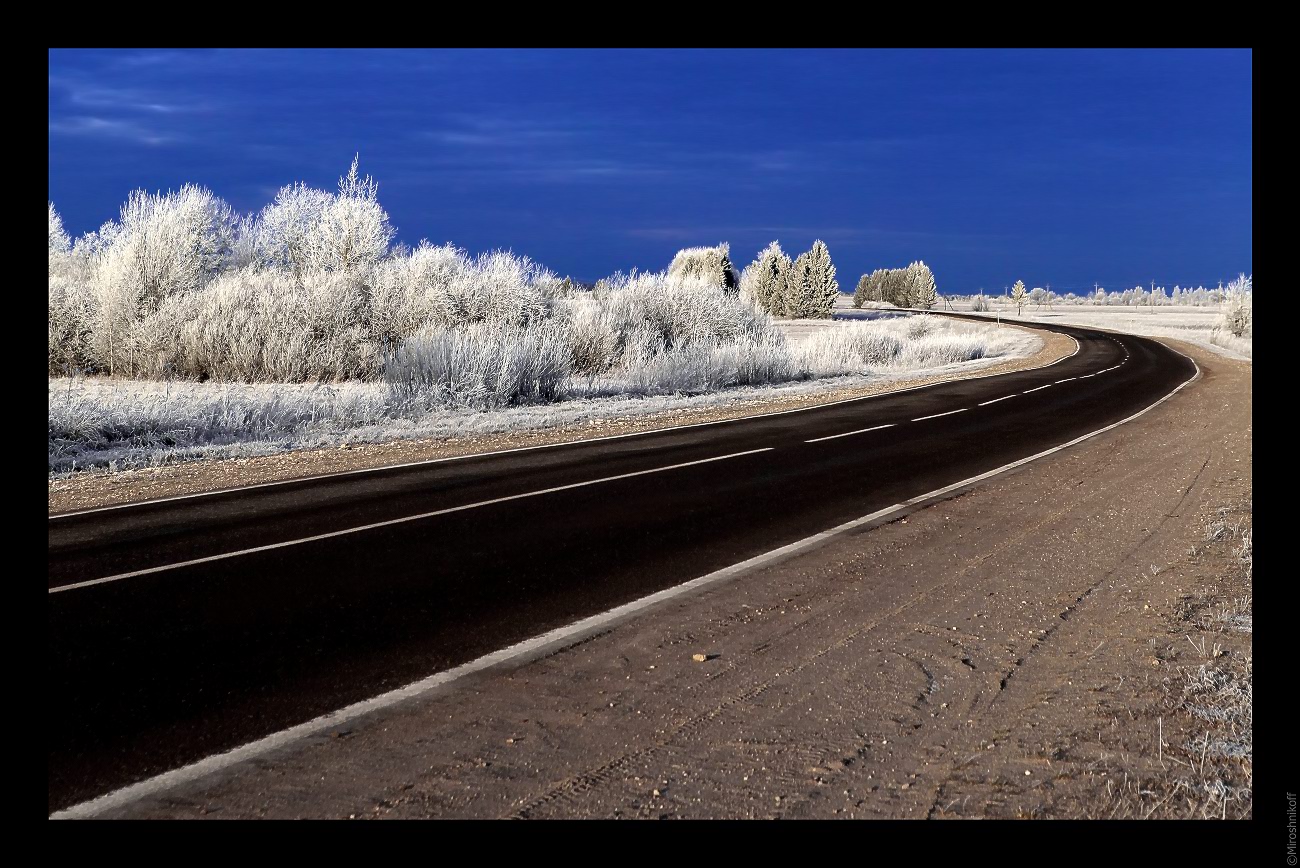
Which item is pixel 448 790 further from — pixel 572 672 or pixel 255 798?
pixel 572 672

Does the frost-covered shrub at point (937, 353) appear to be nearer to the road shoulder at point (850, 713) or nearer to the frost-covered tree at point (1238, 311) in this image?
the frost-covered tree at point (1238, 311)

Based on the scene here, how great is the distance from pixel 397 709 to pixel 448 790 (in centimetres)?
86

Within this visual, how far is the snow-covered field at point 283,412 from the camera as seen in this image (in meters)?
12.8

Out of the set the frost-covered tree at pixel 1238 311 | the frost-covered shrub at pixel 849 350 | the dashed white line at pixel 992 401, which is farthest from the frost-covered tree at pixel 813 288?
the dashed white line at pixel 992 401

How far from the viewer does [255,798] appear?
11.2 feet

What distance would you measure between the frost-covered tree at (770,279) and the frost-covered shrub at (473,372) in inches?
2651

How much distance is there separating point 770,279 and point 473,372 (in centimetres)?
7195

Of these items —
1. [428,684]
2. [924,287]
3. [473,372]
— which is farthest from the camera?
[924,287]

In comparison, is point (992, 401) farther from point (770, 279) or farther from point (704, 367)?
point (770, 279)

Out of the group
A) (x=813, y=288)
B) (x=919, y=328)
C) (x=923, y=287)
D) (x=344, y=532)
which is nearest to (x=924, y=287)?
(x=923, y=287)

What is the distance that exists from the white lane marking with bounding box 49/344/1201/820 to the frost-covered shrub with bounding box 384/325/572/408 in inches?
455

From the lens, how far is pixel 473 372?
18.7 meters

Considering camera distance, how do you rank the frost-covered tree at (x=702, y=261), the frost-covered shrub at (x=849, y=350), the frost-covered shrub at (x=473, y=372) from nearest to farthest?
the frost-covered shrub at (x=473, y=372)
the frost-covered shrub at (x=849, y=350)
the frost-covered tree at (x=702, y=261)
